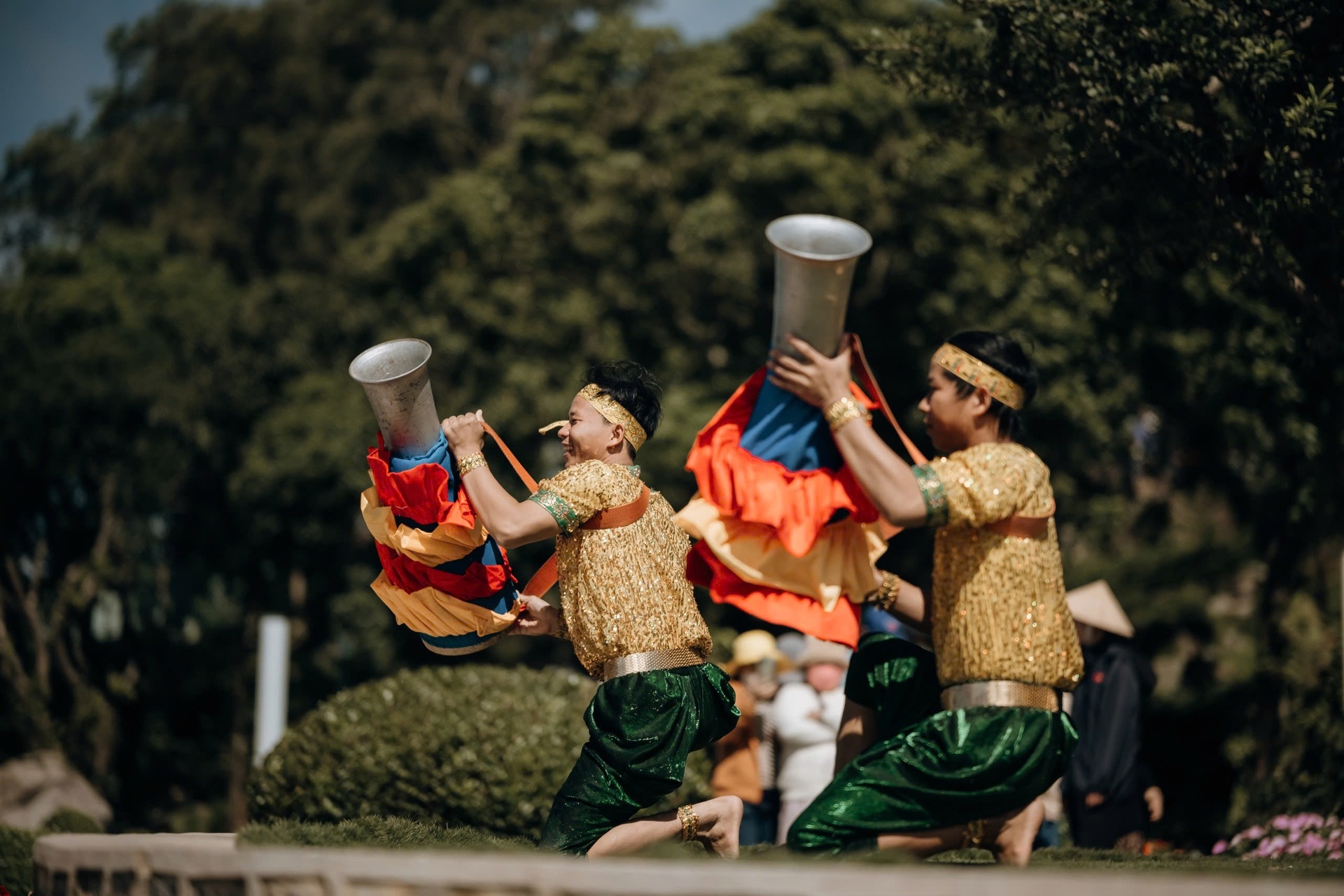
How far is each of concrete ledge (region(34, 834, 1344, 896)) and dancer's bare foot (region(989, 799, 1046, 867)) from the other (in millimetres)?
911

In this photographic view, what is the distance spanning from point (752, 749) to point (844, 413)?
5432mm

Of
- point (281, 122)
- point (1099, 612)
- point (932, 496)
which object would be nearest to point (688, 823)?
point (932, 496)

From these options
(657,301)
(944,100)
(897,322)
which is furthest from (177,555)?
(944,100)

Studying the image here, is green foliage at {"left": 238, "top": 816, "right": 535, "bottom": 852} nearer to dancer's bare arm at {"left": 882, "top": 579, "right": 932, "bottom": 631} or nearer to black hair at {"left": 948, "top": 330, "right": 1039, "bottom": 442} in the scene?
dancer's bare arm at {"left": 882, "top": 579, "right": 932, "bottom": 631}

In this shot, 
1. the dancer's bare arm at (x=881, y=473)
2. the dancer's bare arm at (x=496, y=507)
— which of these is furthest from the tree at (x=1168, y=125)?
the dancer's bare arm at (x=496, y=507)

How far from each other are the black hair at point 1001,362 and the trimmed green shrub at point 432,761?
152 inches

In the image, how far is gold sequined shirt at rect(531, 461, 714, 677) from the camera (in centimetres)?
451

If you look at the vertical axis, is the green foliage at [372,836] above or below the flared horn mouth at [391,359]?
below

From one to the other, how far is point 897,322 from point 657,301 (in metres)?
3.31

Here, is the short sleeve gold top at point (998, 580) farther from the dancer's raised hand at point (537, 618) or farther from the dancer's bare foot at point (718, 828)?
the dancer's raised hand at point (537, 618)

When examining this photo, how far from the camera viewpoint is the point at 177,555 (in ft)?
62.5

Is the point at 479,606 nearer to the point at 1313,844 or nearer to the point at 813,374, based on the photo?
the point at 813,374

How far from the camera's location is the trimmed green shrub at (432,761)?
7383 mm

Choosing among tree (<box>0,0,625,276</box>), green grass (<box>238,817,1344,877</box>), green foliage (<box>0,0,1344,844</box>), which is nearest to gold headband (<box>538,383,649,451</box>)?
green grass (<box>238,817,1344,877</box>)
